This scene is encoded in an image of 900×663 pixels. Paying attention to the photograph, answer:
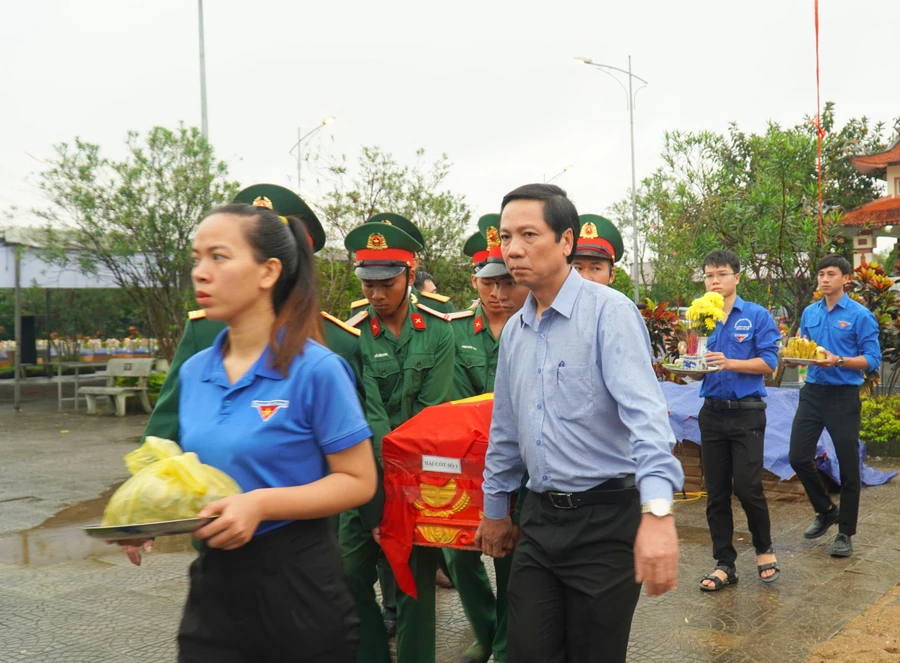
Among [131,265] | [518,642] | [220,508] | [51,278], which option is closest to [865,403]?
[518,642]

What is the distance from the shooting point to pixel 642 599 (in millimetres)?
5453

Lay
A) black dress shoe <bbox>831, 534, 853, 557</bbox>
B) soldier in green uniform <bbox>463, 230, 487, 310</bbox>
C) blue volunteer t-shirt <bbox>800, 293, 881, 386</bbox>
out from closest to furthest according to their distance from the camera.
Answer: soldier in green uniform <bbox>463, 230, 487, 310</bbox>
black dress shoe <bbox>831, 534, 853, 557</bbox>
blue volunteer t-shirt <bbox>800, 293, 881, 386</bbox>

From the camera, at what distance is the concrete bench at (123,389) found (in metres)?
17.0

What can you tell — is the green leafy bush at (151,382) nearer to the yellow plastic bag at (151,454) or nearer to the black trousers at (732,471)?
the black trousers at (732,471)

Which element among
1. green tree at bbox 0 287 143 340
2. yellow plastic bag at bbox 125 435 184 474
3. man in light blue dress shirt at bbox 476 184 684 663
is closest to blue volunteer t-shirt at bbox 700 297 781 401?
man in light blue dress shirt at bbox 476 184 684 663

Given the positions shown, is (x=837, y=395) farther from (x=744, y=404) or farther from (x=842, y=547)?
(x=744, y=404)

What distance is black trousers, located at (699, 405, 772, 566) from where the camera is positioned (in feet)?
18.1

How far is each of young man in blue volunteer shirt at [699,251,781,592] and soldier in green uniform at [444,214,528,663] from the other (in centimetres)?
142

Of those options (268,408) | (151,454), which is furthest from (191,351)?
(268,408)

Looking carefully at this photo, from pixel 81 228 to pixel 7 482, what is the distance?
23.7ft

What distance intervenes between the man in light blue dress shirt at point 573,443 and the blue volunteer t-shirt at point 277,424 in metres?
0.75

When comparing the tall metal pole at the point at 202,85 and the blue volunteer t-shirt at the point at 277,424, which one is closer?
the blue volunteer t-shirt at the point at 277,424

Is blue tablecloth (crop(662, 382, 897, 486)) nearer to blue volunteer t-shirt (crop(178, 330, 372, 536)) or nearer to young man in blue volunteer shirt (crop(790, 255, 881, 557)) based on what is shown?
young man in blue volunteer shirt (crop(790, 255, 881, 557))

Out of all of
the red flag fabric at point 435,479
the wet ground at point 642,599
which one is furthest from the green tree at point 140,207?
the red flag fabric at point 435,479
